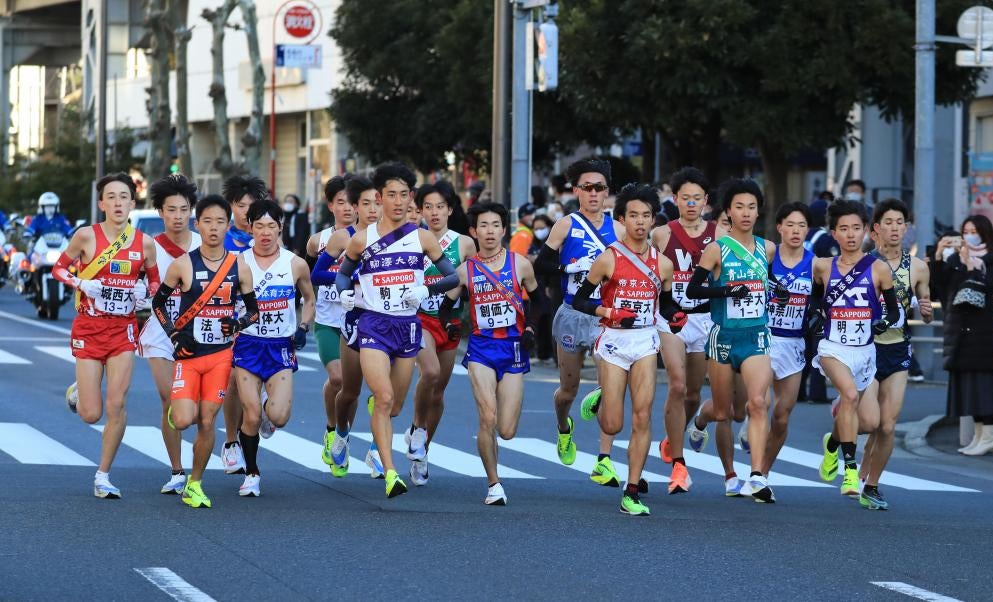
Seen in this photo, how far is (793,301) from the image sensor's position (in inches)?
475

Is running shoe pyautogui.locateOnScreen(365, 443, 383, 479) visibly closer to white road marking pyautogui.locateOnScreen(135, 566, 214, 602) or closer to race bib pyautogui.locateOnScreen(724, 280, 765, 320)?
race bib pyautogui.locateOnScreen(724, 280, 765, 320)

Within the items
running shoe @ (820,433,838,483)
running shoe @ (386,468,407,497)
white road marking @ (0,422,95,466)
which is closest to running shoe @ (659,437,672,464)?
running shoe @ (820,433,838,483)

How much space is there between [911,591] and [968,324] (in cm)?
685

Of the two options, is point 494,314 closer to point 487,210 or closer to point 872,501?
point 487,210

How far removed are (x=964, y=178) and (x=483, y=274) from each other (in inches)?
1115

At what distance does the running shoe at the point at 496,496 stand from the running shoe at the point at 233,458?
1.84 metres

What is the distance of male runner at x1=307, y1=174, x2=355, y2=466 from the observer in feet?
42.6

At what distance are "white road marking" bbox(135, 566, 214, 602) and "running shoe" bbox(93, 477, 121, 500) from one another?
8.06ft

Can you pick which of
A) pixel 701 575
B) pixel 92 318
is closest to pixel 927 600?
→ pixel 701 575

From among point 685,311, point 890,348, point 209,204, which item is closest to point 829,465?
point 890,348

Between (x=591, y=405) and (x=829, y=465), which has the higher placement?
(x=591, y=405)

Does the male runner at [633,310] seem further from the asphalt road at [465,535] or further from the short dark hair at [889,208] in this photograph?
the short dark hair at [889,208]

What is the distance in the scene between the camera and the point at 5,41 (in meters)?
83.8

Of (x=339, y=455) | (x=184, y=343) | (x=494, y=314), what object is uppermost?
(x=494, y=314)
